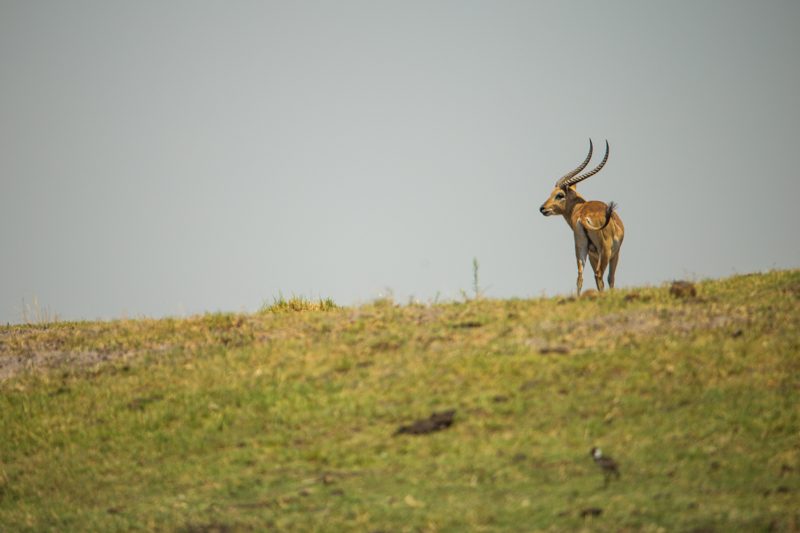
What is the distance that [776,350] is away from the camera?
13.5 meters

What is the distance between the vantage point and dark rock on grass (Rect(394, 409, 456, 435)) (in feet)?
39.2

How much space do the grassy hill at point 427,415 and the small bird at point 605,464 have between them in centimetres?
11

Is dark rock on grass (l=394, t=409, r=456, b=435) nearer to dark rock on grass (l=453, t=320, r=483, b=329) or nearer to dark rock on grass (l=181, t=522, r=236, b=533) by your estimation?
dark rock on grass (l=181, t=522, r=236, b=533)

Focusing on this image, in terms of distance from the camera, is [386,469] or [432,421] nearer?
[386,469]

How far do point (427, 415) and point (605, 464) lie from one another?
2564mm

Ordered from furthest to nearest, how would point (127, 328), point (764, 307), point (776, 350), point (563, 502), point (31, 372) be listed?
point (127, 328) < point (31, 372) < point (764, 307) < point (776, 350) < point (563, 502)

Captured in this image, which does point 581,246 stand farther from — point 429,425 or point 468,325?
point 429,425

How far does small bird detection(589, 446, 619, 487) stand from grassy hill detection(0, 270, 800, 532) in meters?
0.11

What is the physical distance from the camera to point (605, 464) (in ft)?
35.3

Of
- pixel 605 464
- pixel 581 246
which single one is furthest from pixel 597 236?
pixel 605 464

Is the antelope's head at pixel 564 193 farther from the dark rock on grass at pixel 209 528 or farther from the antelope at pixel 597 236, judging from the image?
the dark rock on grass at pixel 209 528

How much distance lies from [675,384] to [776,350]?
6.16 feet

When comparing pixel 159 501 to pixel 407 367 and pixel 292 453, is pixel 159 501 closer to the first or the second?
pixel 292 453

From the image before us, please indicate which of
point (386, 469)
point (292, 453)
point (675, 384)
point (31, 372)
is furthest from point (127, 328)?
point (675, 384)
